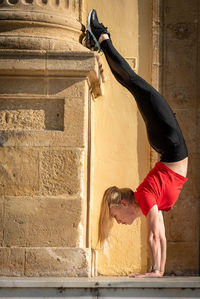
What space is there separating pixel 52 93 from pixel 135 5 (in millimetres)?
1805

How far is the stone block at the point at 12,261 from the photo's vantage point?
5559mm

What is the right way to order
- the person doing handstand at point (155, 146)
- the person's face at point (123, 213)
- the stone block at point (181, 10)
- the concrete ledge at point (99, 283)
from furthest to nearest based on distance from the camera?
the stone block at point (181, 10) < the person's face at point (123, 213) < the person doing handstand at point (155, 146) < the concrete ledge at point (99, 283)

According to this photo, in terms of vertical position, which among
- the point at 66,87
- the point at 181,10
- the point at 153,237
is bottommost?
the point at 153,237

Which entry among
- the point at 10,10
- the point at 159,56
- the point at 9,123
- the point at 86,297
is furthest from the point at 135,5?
the point at 86,297

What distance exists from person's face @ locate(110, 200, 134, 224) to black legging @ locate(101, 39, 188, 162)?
54 cm

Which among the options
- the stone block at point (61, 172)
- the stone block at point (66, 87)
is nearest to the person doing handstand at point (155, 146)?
the stone block at point (66, 87)

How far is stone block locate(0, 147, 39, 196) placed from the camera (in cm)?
576

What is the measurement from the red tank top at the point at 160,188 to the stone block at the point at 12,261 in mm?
1161

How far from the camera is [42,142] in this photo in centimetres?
580

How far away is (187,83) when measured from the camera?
23.3 ft

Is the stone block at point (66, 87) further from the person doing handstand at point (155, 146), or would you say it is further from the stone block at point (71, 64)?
the person doing handstand at point (155, 146)

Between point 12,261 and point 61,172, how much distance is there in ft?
2.68

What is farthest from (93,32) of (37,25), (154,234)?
(154,234)

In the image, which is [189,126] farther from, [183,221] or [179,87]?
[183,221]
